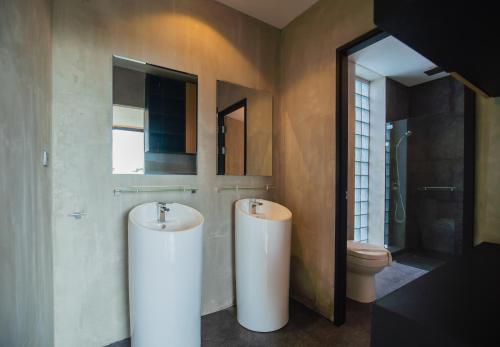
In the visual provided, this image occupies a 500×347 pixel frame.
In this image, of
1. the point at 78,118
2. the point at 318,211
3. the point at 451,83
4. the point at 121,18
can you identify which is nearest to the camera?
the point at 78,118

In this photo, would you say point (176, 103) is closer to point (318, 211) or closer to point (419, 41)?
point (318, 211)

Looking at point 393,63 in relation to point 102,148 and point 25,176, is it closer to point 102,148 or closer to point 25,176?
point 102,148

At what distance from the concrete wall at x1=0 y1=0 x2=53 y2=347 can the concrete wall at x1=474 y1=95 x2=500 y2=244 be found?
1769 mm

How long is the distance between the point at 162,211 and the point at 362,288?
1.95 metres

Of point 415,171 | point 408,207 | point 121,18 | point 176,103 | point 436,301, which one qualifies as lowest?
point 408,207

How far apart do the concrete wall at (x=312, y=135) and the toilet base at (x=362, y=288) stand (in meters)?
0.49

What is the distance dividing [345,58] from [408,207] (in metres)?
2.58

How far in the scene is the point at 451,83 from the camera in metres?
3.18

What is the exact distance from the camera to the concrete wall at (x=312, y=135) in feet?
6.28

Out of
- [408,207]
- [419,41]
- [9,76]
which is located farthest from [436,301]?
[408,207]

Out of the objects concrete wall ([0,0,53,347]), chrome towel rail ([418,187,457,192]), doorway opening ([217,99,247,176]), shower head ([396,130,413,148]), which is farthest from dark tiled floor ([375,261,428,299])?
concrete wall ([0,0,53,347])

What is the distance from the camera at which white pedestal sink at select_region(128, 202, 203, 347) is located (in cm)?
138

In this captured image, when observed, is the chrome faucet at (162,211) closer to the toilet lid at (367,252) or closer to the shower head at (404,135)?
the toilet lid at (367,252)

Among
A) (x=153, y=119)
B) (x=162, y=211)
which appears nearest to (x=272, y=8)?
(x=153, y=119)
